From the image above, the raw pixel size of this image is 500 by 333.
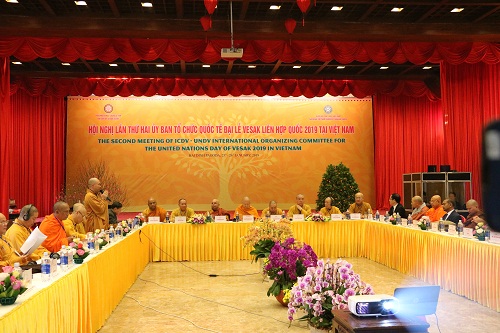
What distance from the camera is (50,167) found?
1282 centimetres

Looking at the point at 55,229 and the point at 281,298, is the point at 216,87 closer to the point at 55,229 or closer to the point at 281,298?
the point at 55,229

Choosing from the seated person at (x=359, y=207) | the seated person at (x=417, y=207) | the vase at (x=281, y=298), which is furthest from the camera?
the seated person at (x=359, y=207)

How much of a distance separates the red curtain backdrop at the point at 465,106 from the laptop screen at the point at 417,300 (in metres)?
8.91

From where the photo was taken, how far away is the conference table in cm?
310

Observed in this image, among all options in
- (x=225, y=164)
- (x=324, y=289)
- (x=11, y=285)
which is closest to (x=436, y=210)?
(x=324, y=289)

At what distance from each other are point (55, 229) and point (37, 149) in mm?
8104

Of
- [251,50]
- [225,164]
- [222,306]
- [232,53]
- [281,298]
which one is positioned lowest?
[222,306]

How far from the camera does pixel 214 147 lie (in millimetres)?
13531

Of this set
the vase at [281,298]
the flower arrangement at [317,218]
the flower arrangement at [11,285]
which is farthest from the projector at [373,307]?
the flower arrangement at [317,218]

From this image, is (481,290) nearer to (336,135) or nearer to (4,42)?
(4,42)

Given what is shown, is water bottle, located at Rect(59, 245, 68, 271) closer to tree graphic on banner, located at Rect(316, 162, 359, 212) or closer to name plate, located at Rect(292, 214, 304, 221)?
name plate, located at Rect(292, 214, 304, 221)

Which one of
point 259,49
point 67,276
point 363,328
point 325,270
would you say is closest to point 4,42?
point 259,49

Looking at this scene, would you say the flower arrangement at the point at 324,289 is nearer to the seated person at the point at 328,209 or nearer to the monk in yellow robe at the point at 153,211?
the seated person at the point at 328,209

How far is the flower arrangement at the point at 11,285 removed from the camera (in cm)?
257
